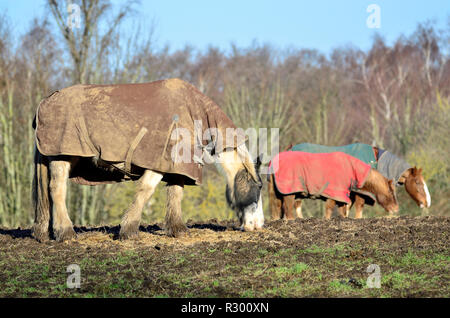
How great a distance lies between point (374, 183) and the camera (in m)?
12.6

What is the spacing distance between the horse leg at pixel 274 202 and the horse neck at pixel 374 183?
1941 millimetres

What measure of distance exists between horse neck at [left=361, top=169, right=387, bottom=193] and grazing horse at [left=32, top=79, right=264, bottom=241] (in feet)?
16.9

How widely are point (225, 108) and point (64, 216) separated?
19.2m

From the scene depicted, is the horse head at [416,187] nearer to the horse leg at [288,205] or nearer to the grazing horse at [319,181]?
the grazing horse at [319,181]

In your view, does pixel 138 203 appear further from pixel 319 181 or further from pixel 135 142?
pixel 319 181

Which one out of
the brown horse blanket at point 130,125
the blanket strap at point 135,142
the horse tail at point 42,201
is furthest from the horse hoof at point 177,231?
the horse tail at point 42,201

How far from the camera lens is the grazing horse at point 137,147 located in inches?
297

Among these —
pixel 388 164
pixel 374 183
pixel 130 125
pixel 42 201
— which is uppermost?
pixel 130 125

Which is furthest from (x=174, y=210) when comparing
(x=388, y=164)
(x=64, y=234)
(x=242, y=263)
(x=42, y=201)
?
(x=388, y=164)

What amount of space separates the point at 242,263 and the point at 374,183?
7070 millimetres

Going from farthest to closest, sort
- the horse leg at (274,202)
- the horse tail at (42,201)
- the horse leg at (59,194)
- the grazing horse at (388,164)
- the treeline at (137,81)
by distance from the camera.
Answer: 1. the treeline at (137,81)
2. the grazing horse at (388,164)
3. the horse leg at (274,202)
4. the horse tail at (42,201)
5. the horse leg at (59,194)

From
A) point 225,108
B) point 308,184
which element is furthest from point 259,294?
point 225,108

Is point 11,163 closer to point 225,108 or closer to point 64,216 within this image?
point 225,108

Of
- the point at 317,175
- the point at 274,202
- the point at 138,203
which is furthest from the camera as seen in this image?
the point at 274,202
